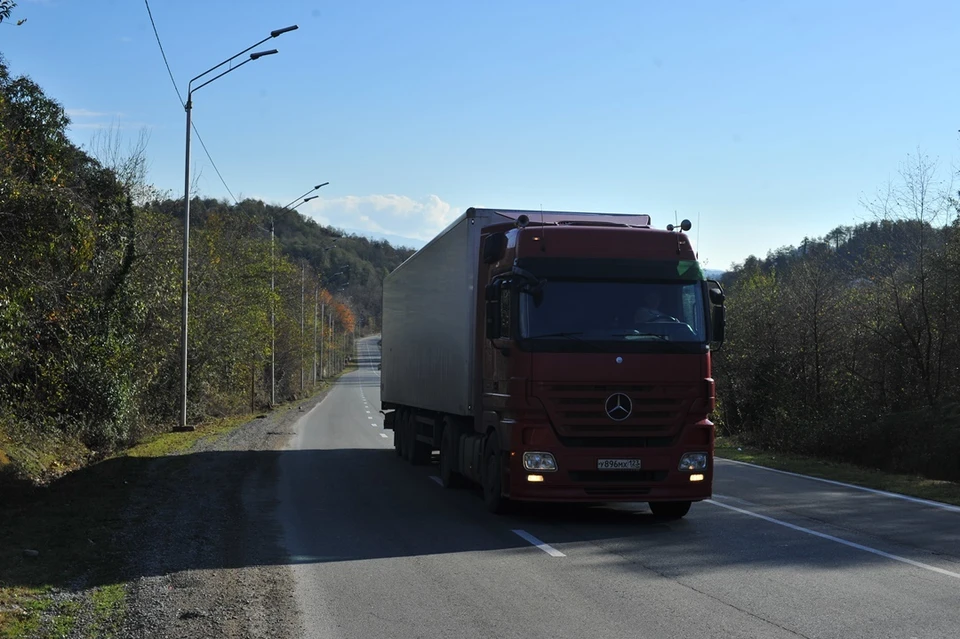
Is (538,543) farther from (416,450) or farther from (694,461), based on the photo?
(416,450)

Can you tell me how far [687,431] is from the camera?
11852 mm

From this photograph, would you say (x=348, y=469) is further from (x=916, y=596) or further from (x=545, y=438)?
(x=916, y=596)

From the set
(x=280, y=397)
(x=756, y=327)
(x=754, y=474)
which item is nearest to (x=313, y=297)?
(x=280, y=397)

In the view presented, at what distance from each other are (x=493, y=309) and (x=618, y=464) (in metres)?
2.37

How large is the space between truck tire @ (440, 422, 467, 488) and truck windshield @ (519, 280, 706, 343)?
13.7 feet

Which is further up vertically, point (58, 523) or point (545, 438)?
point (545, 438)

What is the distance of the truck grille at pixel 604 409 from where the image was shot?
1156 cm

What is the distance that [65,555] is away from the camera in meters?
10.1

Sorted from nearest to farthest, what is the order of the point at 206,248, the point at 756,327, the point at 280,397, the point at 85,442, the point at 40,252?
the point at 40,252 → the point at 85,442 → the point at 756,327 → the point at 206,248 → the point at 280,397

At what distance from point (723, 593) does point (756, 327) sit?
27842mm

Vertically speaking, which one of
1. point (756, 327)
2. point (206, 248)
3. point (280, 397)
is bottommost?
point (280, 397)

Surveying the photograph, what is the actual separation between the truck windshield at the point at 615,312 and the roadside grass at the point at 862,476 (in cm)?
524

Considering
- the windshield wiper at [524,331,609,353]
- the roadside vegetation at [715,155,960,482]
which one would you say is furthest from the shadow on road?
the roadside vegetation at [715,155,960,482]

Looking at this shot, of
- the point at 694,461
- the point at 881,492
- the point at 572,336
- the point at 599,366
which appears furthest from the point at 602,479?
the point at 881,492
